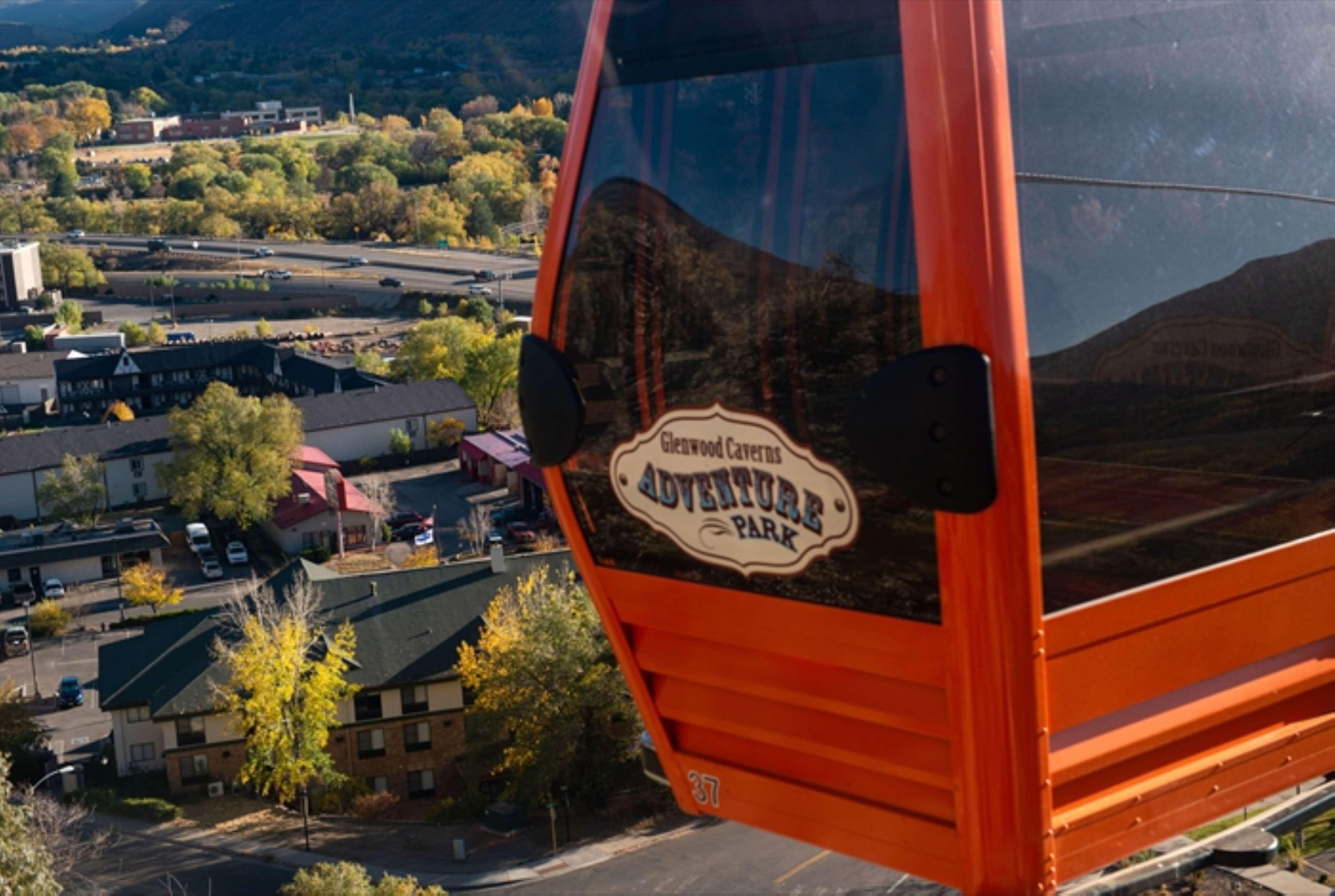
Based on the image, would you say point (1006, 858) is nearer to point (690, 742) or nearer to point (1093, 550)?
point (1093, 550)

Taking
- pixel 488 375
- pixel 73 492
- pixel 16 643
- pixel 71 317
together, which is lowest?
pixel 16 643

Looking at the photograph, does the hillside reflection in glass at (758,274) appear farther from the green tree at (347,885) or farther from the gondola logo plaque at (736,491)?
→ the green tree at (347,885)

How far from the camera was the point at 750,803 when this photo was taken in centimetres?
348

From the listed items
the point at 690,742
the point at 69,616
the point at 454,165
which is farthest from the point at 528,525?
the point at 454,165

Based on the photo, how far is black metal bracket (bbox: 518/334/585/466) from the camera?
11.1 ft

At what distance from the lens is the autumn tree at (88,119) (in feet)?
405

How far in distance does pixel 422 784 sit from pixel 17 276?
51085 mm

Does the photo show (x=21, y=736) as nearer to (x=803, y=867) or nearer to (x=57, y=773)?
(x=57, y=773)

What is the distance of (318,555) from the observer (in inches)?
1299

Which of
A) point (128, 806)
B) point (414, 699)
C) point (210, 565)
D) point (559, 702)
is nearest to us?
point (559, 702)

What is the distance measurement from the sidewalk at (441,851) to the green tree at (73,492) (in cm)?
1759

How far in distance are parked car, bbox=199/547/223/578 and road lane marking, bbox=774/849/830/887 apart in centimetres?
1839

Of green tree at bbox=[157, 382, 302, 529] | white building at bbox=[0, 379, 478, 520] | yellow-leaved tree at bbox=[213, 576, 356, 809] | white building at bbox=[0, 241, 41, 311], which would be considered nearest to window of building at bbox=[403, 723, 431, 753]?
yellow-leaved tree at bbox=[213, 576, 356, 809]

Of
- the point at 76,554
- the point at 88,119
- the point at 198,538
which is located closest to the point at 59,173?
the point at 88,119
